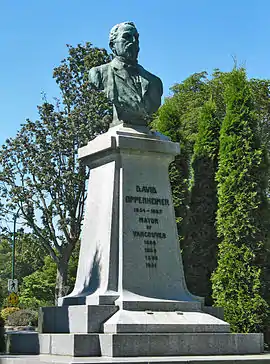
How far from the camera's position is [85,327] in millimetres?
10773

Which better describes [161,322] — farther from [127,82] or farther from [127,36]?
[127,36]

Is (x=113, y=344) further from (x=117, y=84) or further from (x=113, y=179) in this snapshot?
(x=117, y=84)

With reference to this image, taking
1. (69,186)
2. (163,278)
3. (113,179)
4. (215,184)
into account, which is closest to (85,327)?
(163,278)

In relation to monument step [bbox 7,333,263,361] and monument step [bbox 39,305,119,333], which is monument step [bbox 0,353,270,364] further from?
monument step [bbox 39,305,119,333]

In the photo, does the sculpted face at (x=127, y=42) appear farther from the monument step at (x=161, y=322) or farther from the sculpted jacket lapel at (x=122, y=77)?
the monument step at (x=161, y=322)

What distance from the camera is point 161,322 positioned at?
36.0 feet

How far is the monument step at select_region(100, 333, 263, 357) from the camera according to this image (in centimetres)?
1016

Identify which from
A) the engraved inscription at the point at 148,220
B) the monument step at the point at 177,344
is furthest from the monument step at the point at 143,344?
the engraved inscription at the point at 148,220

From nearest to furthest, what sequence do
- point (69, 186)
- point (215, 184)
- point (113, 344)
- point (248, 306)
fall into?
point (113, 344)
point (248, 306)
point (215, 184)
point (69, 186)

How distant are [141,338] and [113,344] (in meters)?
0.50

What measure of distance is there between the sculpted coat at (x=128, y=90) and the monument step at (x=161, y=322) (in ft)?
12.2

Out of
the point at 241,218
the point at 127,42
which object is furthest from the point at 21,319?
the point at 127,42

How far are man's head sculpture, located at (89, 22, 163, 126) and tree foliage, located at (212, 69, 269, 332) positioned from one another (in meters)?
5.84

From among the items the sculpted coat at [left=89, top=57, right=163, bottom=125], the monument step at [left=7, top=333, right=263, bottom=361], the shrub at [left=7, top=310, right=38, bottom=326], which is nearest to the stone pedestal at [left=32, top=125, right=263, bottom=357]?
the monument step at [left=7, top=333, right=263, bottom=361]
